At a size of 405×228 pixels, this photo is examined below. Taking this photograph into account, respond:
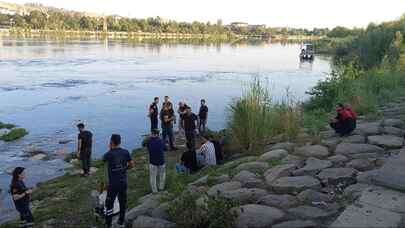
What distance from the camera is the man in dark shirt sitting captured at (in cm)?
673

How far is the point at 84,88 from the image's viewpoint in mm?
31781

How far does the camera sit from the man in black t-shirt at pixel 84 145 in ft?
37.0

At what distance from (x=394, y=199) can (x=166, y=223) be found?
293 centimetres

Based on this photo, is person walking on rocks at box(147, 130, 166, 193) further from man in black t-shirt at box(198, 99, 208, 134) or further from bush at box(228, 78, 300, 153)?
man in black t-shirt at box(198, 99, 208, 134)

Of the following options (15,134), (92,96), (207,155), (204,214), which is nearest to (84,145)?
(207,155)

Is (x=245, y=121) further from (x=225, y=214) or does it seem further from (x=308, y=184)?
(x=225, y=214)

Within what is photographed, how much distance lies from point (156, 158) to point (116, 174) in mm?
1929

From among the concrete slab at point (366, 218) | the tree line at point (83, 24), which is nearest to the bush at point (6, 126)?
the concrete slab at point (366, 218)

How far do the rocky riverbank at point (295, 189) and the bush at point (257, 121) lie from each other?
76 centimetres

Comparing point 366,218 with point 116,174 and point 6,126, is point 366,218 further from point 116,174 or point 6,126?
point 6,126

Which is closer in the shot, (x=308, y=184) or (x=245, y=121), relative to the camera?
(x=308, y=184)

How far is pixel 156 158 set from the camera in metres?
8.65

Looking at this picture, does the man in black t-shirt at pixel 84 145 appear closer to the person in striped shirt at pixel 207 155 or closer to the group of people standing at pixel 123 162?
the group of people standing at pixel 123 162

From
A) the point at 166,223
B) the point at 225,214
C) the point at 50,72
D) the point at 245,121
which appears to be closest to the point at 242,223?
the point at 225,214
